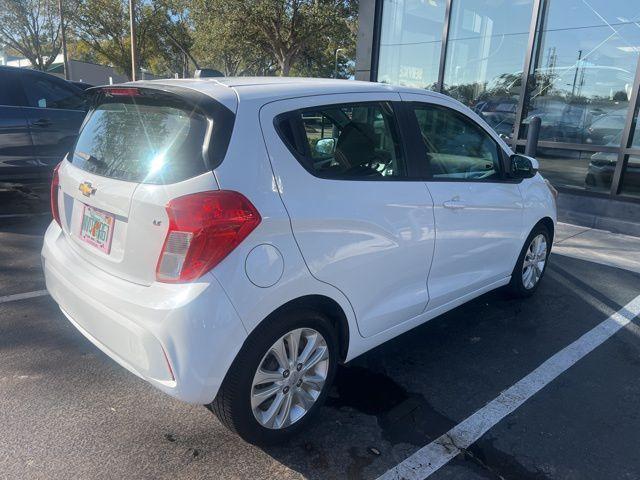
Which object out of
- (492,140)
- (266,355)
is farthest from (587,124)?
(266,355)

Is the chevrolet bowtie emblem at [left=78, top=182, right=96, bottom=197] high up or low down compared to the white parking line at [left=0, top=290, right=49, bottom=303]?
up

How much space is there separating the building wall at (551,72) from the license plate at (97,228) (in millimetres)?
6988

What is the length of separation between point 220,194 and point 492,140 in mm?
2363

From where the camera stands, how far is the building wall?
7164mm

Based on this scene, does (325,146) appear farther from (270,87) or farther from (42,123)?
(42,123)

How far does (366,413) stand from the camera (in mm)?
2752

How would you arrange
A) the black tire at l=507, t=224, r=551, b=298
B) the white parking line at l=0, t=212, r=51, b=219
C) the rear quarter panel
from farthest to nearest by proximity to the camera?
the white parking line at l=0, t=212, r=51, b=219, the black tire at l=507, t=224, r=551, b=298, the rear quarter panel

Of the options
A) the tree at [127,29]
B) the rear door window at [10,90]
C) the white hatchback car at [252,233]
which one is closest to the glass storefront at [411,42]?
the rear door window at [10,90]

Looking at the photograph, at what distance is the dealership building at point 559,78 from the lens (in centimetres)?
712

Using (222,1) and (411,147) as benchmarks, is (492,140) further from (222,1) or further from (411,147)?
(222,1)

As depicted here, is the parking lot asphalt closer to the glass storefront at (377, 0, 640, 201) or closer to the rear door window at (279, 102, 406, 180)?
the rear door window at (279, 102, 406, 180)

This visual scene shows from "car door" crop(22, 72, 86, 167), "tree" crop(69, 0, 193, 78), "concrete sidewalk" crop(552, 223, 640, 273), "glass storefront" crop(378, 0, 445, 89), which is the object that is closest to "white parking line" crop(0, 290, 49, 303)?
"car door" crop(22, 72, 86, 167)

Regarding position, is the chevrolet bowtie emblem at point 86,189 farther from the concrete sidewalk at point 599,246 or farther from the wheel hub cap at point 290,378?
the concrete sidewalk at point 599,246

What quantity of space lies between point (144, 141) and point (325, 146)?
3.19ft
